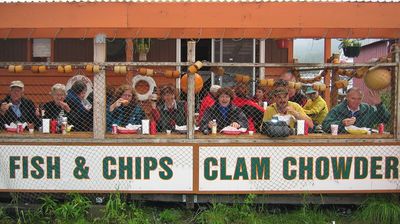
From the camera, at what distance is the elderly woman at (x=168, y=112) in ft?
20.7

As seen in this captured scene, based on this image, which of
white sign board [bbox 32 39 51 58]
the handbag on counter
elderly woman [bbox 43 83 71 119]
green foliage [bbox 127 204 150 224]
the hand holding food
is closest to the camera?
green foliage [bbox 127 204 150 224]

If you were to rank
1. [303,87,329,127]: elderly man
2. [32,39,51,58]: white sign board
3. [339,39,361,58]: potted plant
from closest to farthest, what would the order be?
[303,87,329,127]: elderly man < [339,39,361,58]: potted plant < [32,39,51,58]: white sign board

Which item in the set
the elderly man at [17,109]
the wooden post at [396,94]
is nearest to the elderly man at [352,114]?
the wooden post at [396,94]

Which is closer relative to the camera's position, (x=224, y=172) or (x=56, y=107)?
(x=224, y=172)

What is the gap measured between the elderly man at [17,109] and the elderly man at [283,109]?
10.0 ft

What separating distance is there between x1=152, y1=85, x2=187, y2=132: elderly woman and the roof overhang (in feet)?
3.06

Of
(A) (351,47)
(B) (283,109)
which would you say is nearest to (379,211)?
(B) (283,109)

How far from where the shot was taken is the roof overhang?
589 cm

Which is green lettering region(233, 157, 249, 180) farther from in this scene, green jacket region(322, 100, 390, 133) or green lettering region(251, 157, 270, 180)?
green jacket region(322, 100, 390, 133)

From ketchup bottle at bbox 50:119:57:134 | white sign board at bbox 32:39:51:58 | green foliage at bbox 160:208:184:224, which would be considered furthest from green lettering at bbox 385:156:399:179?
white sign board at bbox 32:39:51:58

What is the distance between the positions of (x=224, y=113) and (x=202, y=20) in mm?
1157

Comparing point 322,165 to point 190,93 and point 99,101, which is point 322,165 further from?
point 99,101

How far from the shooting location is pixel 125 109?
6281mm

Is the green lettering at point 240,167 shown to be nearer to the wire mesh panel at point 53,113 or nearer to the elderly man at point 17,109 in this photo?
the wire mesh panel at point 53,113
